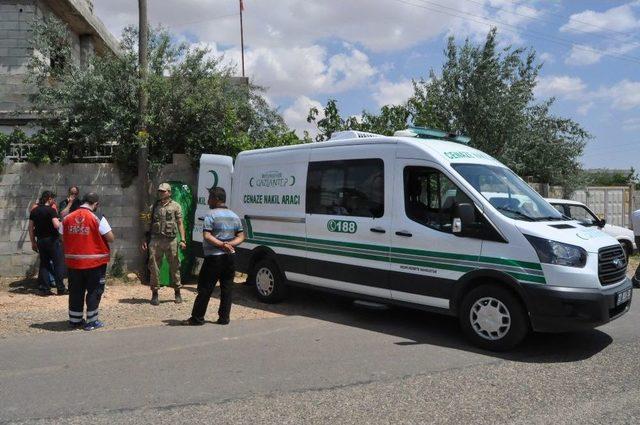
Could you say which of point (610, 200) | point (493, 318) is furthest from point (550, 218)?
point (610, 200)

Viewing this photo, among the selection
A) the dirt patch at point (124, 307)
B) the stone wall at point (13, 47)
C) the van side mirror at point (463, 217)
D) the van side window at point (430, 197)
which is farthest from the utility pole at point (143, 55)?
the van side mirror at point (463, 217)

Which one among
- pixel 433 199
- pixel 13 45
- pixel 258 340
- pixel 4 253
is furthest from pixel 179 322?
pixel 13 45

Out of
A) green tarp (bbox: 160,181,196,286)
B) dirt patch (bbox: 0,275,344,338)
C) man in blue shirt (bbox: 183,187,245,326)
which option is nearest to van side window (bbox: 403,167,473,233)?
man in blue shirt (bbox: 183,187,245,326)

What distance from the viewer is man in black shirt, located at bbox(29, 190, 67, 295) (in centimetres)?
905

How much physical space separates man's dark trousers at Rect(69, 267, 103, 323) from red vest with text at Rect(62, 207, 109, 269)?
9 cm

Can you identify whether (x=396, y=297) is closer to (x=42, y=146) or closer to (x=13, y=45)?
(x=42, y=146)

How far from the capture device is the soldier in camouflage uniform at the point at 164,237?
8.45 meters

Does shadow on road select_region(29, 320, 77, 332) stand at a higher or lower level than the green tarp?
lower

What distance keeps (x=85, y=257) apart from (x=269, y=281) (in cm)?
271

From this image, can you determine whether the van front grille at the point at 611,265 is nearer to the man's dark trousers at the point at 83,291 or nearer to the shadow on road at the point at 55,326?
the man's dark trousers at the point at 83,291

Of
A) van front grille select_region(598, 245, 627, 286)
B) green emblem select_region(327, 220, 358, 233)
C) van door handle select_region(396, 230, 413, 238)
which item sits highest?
green emblem select_region(327, 220, 358, 233)

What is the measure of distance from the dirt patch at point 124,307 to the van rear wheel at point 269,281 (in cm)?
14

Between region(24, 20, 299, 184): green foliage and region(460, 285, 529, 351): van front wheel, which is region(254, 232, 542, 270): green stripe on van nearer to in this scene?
region(460, 285, 529, 351): van front wheel

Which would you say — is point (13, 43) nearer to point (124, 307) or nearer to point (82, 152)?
point (82, 152)
